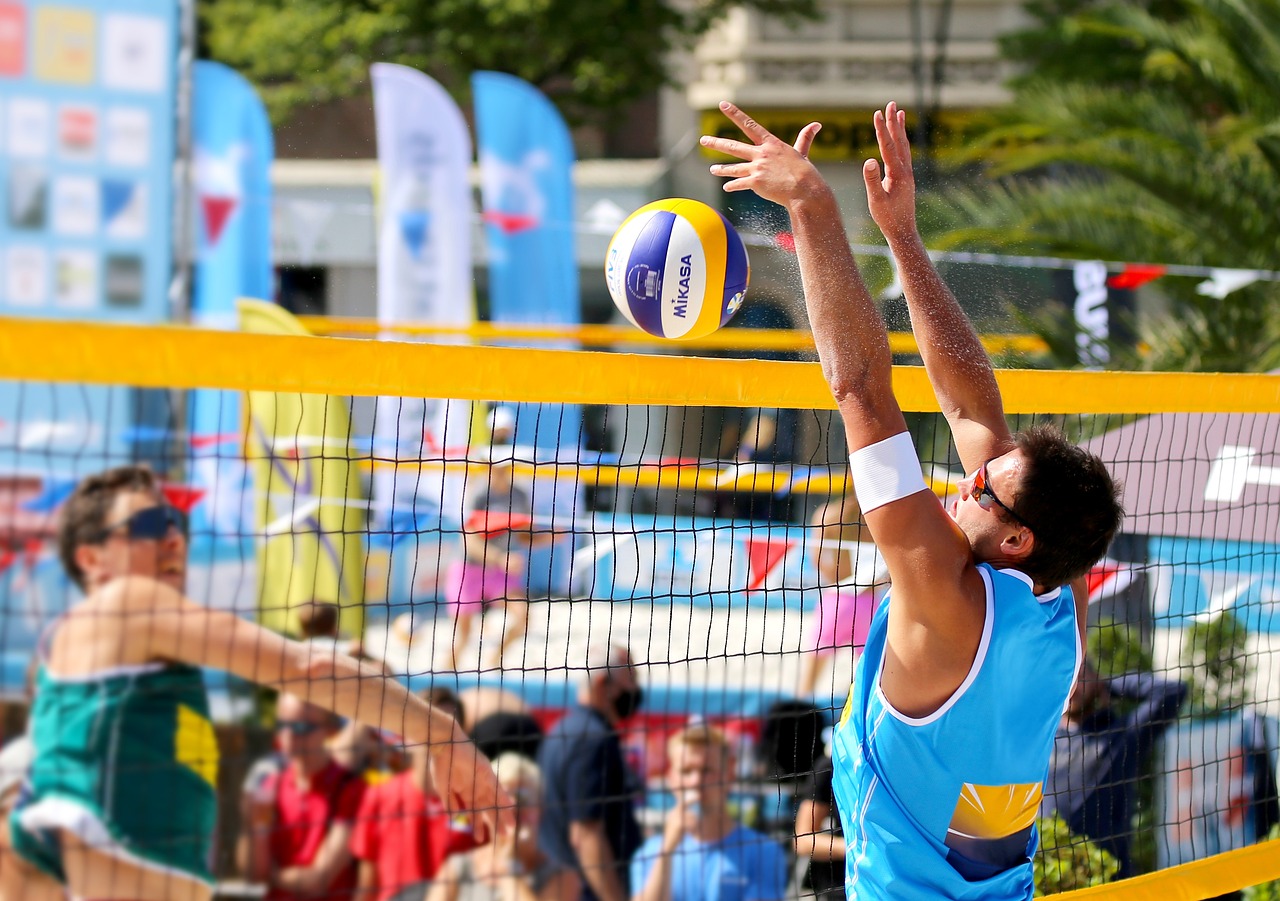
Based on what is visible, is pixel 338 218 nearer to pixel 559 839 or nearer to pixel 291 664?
pixel 559 839

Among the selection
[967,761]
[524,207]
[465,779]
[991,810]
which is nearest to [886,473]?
[967,761]

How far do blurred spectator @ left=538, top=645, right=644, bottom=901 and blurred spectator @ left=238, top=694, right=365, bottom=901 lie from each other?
34.6 inches

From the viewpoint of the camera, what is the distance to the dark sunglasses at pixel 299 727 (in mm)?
5473

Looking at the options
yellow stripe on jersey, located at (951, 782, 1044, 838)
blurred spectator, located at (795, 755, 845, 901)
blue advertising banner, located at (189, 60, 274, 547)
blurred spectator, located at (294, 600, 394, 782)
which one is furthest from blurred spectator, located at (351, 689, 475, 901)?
blue advertising banner, located at (189, 60, 274, 547)

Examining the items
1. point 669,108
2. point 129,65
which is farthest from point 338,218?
point 129,65

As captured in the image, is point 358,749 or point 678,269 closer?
point 678,269

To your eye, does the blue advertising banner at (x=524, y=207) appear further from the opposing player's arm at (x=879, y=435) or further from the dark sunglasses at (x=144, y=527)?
the opposing player's arm at (x=879, y=435)

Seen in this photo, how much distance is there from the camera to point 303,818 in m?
5.30

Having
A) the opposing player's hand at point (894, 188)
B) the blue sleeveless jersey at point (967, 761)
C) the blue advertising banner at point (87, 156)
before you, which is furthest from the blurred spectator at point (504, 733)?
the blue advertising banner at point (87, 156)

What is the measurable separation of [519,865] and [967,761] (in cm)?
306

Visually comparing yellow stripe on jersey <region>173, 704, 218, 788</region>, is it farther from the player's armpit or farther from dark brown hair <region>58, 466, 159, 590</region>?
the player's armpit

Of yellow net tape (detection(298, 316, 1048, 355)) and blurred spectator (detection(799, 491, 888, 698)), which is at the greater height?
yellow net tape (detection(298, 316, 1048, 355))

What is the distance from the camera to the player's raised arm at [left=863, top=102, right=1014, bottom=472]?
2.48 metres

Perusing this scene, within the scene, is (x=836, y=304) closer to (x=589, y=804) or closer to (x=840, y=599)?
(x=589, y=804)
